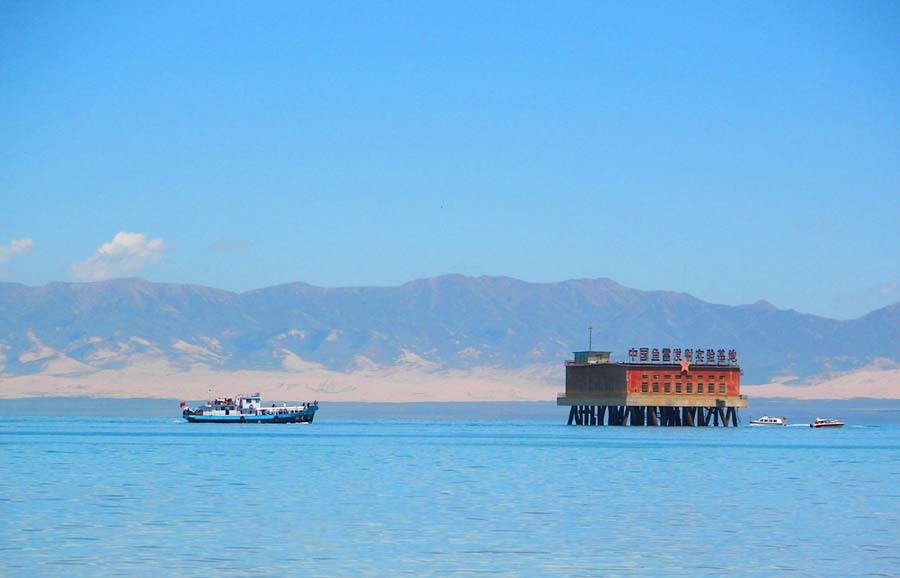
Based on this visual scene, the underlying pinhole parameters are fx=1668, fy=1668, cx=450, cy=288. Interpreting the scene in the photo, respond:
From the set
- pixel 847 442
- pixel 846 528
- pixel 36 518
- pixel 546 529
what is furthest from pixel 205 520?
pixel 847 442

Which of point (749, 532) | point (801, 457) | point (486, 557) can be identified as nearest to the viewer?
point (486, 557)

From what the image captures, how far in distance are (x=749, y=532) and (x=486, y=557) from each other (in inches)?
554

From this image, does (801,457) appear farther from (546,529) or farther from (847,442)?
(546,529)

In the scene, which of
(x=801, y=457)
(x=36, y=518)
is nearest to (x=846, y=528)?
(x=36, y=518)

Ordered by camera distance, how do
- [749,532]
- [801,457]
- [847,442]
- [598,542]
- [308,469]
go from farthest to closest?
[847,442]
[801,457]
[308,469]
[749,532]
[598,542]

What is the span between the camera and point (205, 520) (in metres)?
68.7

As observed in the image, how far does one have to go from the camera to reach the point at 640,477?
101 metres

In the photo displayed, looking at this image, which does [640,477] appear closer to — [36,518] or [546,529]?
[546,529]

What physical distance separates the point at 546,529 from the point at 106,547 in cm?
1753

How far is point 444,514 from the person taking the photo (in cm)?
7231

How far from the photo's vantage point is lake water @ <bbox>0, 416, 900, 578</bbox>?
183 feet

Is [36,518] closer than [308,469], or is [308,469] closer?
[36,518]

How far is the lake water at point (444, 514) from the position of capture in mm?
55750

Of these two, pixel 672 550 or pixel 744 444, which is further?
pixel 744 444
